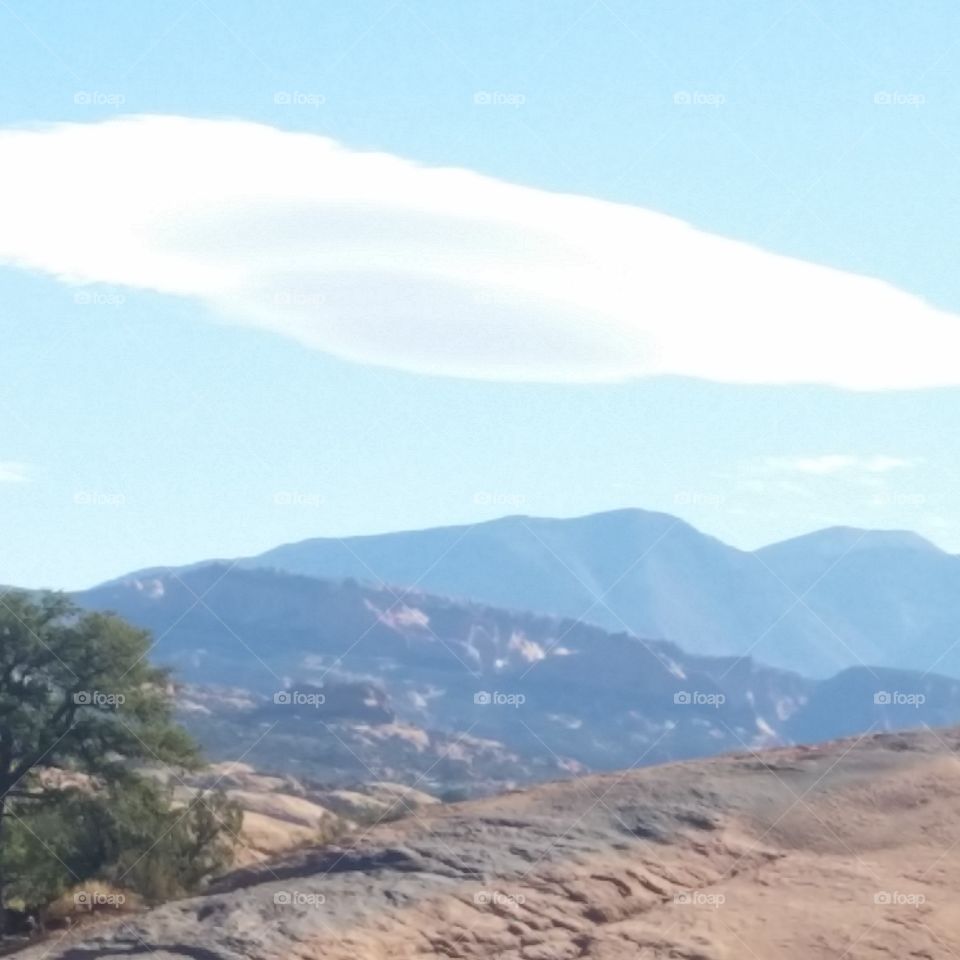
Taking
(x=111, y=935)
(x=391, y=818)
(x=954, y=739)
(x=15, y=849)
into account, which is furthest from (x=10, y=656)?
(x=954, y=739)

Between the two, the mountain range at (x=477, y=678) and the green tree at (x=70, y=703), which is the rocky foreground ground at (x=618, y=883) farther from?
the mountain range at (x=477, y=678)

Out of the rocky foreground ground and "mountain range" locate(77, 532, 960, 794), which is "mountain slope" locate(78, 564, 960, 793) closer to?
"mountain range" locate(77, 532, 960, 794)

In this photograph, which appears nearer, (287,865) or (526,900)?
(526,900)

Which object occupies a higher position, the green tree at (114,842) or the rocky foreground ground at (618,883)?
the rocky foreground ground at (618,883)

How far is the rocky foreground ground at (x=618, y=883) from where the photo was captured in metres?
16.4

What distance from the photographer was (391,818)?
68.7ft

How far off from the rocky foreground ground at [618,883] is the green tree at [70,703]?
1018 cm

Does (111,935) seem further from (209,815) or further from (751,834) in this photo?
(209,815)

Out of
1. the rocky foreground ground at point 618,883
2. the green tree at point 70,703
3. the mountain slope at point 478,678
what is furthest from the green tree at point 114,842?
the mountain slope at point 478,678

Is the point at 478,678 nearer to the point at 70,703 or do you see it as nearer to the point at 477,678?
the point at 477,678

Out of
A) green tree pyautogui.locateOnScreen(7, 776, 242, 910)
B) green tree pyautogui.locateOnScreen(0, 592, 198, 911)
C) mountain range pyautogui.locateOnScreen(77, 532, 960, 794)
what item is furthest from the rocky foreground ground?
mountain range pyautogui.locateOnScreen(77, 532, 960, 794)

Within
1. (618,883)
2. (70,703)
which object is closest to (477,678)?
(70,703)

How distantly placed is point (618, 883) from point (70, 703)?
1395 cm

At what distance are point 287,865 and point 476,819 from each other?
97.6 inches
